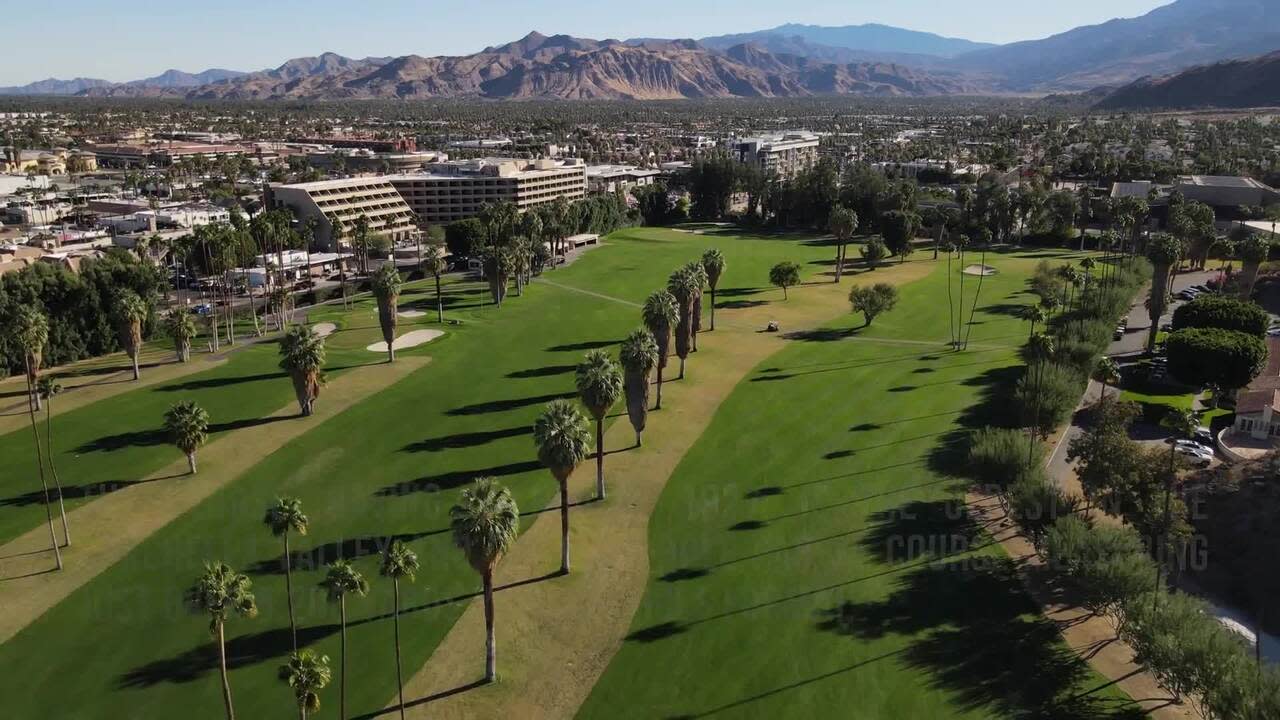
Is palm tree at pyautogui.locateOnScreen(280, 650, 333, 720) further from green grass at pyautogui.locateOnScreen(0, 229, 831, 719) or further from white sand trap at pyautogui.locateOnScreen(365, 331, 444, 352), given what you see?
white sand trap at pyautogui.locateOnScreen(365, 331, 444, 352)

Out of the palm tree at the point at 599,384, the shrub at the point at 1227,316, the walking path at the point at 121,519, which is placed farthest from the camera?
the shrub at the point at 1227,316

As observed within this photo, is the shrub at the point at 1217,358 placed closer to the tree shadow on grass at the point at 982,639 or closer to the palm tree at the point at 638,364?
the tree shadow on grass at the point at 982,639

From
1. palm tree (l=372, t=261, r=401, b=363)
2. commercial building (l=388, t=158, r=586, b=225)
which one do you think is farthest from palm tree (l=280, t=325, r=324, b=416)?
commercial building (l=388, t=158, r=586, b=225)

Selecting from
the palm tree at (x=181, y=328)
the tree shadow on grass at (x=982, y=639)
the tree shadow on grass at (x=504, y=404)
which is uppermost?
the palm tree at (x=181, y=328)

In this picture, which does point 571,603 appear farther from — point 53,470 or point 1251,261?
point 1251,261

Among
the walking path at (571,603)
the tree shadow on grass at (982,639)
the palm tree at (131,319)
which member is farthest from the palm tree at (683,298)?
the palm tree at (131,319)

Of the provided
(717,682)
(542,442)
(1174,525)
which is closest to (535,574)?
(542,442)

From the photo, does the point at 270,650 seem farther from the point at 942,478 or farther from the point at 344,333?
the point at 344,333
